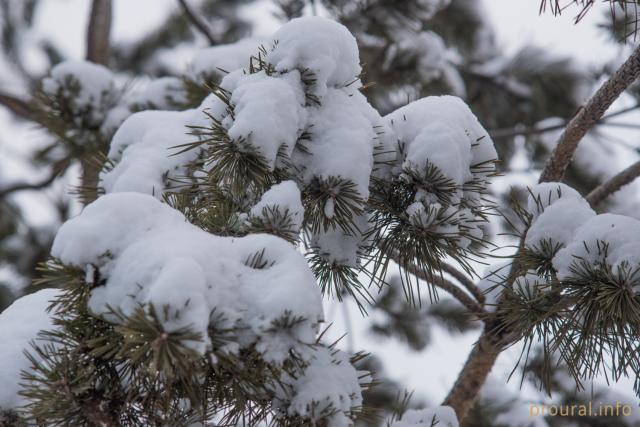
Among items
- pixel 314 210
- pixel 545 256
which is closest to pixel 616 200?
pixel 545 256

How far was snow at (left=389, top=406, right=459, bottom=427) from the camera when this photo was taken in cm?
116

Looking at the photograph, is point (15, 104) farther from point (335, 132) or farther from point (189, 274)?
point (189, 274)

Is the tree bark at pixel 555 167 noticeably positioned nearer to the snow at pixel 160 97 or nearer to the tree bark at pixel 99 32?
the snow at pixel 160 97

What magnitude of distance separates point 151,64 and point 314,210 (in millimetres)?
3296

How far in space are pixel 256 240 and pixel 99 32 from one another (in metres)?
2.19

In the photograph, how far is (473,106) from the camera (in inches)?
140

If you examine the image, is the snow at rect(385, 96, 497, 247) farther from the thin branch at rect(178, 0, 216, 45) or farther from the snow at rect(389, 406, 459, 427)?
the thin branch at rect(178, 0, 216, 45)

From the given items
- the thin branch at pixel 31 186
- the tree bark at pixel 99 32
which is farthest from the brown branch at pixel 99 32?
the thin branch at pixel 31 186

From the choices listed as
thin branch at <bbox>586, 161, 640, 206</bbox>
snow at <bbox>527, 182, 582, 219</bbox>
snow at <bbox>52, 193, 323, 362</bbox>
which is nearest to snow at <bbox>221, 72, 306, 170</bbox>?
snow at <bbox>52, 193, 323, 362</bbox>

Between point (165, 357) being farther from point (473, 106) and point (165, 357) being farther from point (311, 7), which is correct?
point (473, 106)

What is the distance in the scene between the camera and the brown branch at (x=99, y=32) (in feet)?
8.61

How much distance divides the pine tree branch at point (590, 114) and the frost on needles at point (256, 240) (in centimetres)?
29

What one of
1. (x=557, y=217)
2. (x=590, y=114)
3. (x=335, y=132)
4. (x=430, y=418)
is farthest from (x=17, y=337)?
(x=590, y=114)

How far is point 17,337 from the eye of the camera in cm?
102
